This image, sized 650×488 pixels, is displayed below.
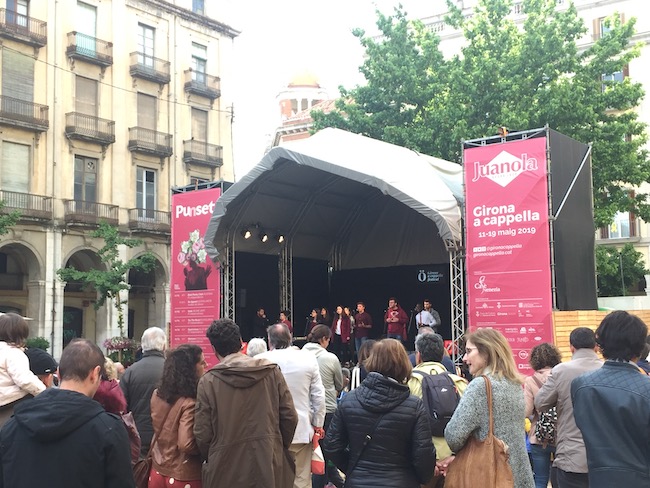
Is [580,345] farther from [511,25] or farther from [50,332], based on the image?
[50,332]

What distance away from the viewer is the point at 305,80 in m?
60.9

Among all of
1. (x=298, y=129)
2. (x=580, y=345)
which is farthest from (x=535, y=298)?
(x=298, y=129)

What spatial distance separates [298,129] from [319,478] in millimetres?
46926

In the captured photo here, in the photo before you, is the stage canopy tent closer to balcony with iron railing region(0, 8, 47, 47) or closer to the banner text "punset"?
Result: the banner text "punset"

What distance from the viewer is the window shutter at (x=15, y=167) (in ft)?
82.5

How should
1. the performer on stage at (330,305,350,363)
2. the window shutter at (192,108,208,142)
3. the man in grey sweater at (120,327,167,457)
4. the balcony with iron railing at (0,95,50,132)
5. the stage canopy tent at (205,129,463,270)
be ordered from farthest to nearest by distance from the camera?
1. the window shutter at (192,108,208,142)
2. the balcony with iron railing at (0,95,50,132)
3. the performer on stage at (330,305,350,363)
4. the stage canopy tent at (205,129,463,270)
5. the man in grey sweater at (120,327,167,457)

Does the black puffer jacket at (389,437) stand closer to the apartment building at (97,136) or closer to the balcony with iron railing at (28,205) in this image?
the balcony with iron railing at (28,205)

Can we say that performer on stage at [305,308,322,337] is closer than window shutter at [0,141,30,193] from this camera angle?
Yes

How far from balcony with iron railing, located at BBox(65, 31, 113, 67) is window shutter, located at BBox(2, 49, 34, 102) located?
1667 mm

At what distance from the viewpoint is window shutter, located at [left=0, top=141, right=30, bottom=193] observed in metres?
25.2

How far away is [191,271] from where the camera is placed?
54.4ft

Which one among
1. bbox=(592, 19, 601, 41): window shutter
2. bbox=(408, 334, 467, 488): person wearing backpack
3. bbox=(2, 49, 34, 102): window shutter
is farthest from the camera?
bbox=(592, 19, 601, 41): window shutter

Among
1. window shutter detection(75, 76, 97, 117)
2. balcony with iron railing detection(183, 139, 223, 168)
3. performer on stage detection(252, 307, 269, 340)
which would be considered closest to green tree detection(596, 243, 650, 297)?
performer on stage detection(252, 307, 269, 340)

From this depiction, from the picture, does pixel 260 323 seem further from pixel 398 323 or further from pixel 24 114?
pixel 24 114
